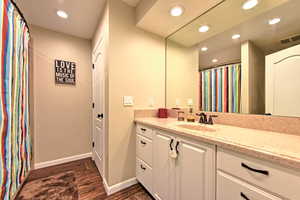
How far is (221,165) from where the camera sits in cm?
70

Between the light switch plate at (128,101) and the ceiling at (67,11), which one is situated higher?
the ceiling at (67,11)

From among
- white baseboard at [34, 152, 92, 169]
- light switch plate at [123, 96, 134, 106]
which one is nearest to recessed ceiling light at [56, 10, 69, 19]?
light switch plate at [123, 96, 134, 106]

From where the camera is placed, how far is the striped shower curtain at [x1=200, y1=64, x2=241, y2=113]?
1191mm

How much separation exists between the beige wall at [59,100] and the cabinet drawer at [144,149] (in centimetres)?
140

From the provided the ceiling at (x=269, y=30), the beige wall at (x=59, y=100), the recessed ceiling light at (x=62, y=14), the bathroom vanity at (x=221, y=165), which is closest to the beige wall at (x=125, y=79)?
the bathroom vanity at (x=221, y=165)

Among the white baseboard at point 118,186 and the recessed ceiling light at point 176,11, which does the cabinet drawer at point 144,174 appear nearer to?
the white baseboard at point 118,186

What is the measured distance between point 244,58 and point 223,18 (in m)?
0.55

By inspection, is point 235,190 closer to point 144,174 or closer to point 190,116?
point 190,116

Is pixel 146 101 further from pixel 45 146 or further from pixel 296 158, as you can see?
pixel 45 146

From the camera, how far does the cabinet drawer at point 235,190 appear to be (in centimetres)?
56

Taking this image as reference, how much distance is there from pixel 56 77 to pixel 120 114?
157 centimetres

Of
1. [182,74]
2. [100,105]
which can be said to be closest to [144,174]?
[100,105]

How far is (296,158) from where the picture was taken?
0.46 metres

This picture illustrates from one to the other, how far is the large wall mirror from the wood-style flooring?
1328 millimetres
